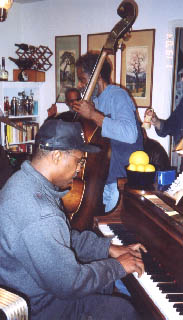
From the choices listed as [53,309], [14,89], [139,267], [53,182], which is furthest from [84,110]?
[14,89]

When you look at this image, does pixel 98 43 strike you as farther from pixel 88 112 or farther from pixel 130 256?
pixel 130 256

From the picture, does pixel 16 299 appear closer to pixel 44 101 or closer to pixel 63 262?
pixel 63 262

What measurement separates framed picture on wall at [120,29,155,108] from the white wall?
0.07 metres

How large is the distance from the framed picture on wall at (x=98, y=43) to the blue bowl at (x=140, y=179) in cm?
327

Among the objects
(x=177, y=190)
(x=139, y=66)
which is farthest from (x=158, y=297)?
(x=139, y=66)

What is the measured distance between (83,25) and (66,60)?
61 cm

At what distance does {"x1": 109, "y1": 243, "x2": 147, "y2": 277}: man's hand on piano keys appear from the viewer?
1.61m

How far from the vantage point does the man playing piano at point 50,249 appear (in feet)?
4.26

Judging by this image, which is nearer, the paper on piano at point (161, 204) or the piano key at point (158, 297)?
the piano key at point (158, 297)

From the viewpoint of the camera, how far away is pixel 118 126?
2.40 m

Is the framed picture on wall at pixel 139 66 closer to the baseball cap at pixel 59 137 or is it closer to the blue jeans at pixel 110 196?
the blue jeans at pixel 110 196

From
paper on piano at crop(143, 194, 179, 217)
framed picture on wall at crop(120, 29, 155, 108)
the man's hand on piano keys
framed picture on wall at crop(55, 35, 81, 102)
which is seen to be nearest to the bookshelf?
framed picture on wall at crop(55, 35, 81, 102)

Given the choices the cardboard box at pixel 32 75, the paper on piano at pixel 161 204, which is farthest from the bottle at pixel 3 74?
the paper on piano at pixel 161 204

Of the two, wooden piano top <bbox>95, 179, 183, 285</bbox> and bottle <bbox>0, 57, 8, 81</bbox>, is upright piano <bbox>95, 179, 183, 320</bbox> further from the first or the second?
bottle <bbox>0, 57, 8, 81</bbox>
